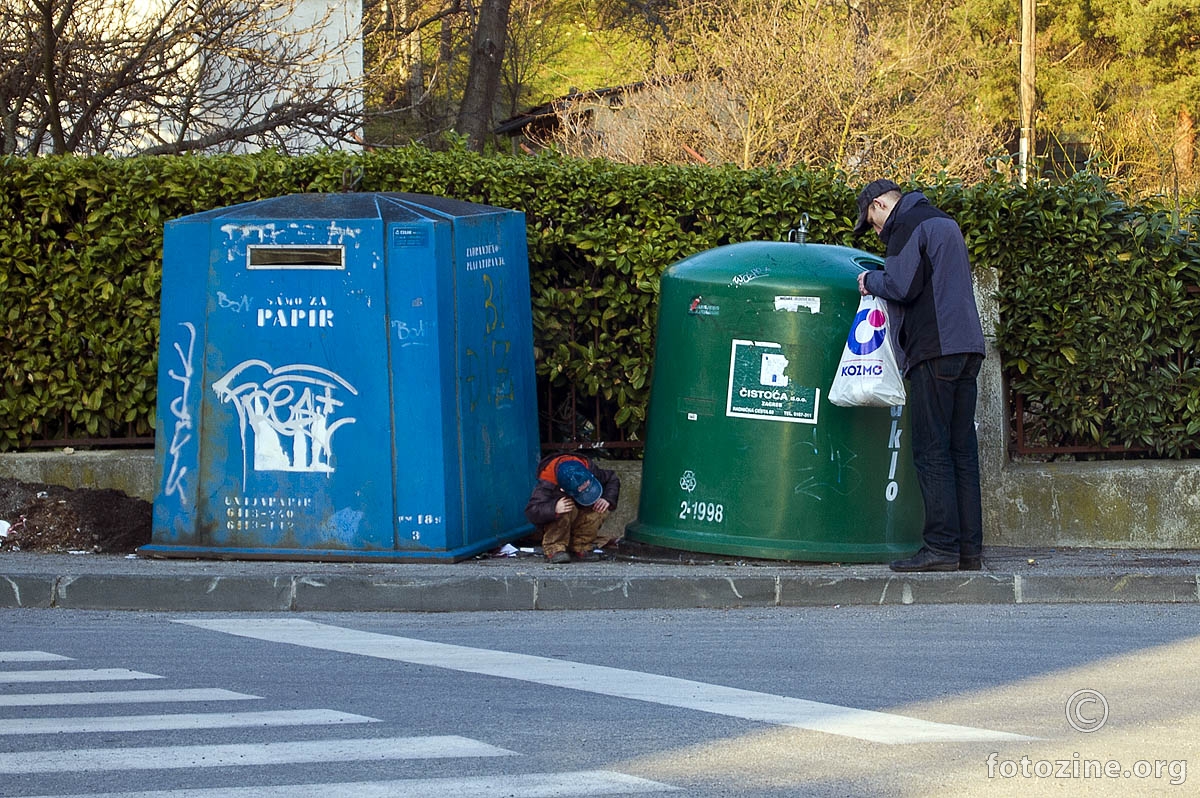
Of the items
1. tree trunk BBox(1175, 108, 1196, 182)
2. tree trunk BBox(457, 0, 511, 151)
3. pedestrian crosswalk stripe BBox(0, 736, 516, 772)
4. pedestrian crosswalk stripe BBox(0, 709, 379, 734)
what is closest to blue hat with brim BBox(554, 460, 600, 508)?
pedestrian crosswalk stripe BBox(0, 709, 379, 734)

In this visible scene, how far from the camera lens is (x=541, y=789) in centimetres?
402

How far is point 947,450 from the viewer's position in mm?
6863

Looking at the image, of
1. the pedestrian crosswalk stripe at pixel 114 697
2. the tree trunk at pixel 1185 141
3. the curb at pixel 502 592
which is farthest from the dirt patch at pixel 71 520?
the tree trunk at pixel 1185 141

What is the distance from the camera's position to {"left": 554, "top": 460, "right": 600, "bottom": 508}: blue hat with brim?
7.21m

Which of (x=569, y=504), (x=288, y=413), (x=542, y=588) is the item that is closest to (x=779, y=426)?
(x=569, y=504)

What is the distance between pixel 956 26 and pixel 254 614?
1082 inches

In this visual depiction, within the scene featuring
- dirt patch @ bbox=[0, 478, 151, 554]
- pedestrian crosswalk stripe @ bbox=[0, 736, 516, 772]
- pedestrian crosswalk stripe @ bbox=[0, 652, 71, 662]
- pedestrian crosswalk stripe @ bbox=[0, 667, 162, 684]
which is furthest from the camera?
dirt patch @ bbox=[0, 478, 151, 554]

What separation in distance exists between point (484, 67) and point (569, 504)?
1438 cm

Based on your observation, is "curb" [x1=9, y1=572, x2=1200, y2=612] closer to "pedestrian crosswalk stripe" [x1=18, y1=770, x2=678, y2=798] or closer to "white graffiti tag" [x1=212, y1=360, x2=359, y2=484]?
"white graffiti tag" [x1=212, y1=360, x2=359, y2=484]

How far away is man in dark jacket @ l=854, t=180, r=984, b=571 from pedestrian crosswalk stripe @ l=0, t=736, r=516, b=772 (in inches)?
124

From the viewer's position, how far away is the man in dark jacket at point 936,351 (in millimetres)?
6730

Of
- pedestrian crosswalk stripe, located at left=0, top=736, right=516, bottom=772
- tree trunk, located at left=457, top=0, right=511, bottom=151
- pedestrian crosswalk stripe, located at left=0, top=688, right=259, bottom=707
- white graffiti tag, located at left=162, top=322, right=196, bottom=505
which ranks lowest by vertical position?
pedestrian crosswalk stripe, located at left=0, top=736, right=516, bottom=772

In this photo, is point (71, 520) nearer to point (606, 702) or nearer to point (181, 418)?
point (181, 418)

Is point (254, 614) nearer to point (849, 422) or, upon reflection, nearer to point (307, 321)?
point (307, 321)
